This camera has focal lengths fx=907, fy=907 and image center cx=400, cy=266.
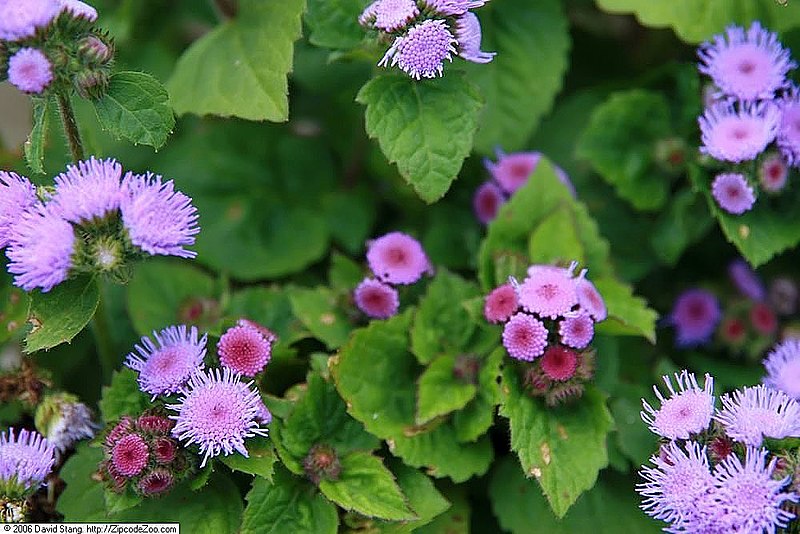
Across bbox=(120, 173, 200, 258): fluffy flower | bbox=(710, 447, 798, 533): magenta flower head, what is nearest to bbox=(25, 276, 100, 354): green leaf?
bbox=(120, 173, 200, 258): fluffy flower

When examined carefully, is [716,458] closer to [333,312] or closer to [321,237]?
[333,312]

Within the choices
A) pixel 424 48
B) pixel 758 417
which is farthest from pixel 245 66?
pixel 758 417

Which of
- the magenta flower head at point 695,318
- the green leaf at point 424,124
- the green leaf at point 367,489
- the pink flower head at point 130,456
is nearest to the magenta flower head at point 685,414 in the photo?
the green leaf at point 367,489

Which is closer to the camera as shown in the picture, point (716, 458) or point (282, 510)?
point (716, 458)

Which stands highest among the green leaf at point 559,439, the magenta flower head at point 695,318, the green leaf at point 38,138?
the green leaf at point 38,138

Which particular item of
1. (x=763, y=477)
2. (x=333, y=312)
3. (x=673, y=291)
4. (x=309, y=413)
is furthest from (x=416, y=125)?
(x=673, y=291)

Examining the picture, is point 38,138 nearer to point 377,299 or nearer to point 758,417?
point 377,299

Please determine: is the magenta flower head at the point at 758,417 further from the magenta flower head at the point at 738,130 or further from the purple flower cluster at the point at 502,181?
the purple flower cluster at the point at 502,181
